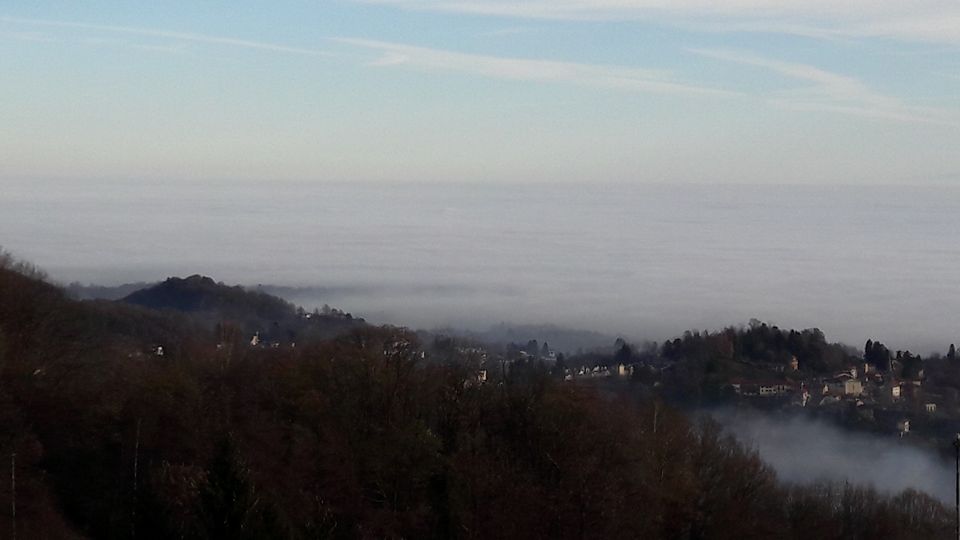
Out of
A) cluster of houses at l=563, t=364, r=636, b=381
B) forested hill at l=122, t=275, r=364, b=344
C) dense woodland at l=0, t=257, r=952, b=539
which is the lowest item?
dense woodland at l=0, t=257, r=952, b=539

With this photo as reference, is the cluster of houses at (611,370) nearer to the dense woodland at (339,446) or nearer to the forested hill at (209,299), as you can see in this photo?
the forested hill at (209,299)

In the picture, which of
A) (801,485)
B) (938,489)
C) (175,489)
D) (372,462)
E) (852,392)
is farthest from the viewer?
(852,392)

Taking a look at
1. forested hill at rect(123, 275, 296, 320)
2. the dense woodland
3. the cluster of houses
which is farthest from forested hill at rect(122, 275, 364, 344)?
the dense woodland

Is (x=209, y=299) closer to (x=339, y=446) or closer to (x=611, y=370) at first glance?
(x=611, y=370)

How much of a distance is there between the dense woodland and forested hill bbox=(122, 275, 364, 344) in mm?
58438

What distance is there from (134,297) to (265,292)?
37.1 feet

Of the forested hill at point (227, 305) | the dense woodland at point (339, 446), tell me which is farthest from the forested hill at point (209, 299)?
the dense woodland at point (339, 446)

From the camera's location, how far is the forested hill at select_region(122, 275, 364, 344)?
102500 millimetres

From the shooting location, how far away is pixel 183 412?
34.7 meters

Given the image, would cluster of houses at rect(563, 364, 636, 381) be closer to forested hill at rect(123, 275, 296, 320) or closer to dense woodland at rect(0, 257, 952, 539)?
forested hill at rect(123, 275, 296, 320)

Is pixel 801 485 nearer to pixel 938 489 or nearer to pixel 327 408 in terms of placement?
pixel 938 489

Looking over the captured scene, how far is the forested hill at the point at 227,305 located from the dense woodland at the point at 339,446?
58.4m

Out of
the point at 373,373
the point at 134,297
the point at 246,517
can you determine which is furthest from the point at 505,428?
the point at 134,297

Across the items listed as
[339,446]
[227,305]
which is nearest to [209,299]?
[227,305]
